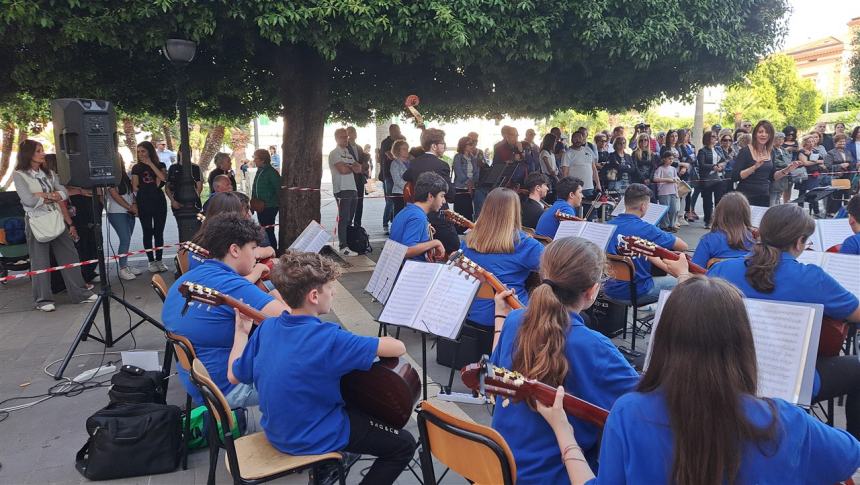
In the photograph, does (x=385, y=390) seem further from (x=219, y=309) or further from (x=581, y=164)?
(x=581, y=164)

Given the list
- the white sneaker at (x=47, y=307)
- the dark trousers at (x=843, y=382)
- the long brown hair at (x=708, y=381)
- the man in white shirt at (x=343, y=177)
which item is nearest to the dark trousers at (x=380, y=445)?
the long brown hair at (x=708, y=381)

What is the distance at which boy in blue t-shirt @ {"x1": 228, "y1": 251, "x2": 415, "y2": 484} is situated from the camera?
2.51 m

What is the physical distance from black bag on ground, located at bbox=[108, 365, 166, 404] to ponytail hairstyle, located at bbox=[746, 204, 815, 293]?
3733mm

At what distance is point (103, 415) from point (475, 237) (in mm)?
2703

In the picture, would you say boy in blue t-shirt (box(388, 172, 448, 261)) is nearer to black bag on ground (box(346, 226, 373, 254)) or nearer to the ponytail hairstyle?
the ponytail hairstyle

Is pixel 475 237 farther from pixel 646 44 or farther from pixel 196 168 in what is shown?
pixel 196 168

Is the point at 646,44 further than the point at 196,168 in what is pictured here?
No

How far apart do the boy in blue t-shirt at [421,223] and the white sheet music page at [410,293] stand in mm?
1557

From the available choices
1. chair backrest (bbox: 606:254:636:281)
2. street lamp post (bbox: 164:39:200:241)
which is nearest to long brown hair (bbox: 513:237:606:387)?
chair backrest (bbox: 606:254:636:281)

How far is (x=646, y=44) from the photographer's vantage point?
739 cm

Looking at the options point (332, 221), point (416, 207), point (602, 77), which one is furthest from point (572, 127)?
point (416, 207)

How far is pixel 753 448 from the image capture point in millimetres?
1478

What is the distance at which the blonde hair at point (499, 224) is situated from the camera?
4.29 meters

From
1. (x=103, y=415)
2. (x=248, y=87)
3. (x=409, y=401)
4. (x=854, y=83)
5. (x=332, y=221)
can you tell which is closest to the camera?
(x=409, y=401)
